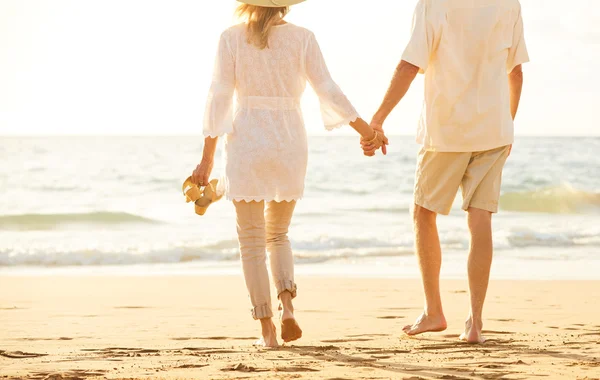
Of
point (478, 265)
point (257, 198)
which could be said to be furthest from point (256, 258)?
point (478, 265)

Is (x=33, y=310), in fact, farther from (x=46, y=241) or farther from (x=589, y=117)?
(x=589, y=117)

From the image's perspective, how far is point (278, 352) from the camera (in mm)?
4262

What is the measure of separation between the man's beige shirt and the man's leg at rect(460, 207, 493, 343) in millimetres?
328

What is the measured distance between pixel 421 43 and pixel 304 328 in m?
1.83

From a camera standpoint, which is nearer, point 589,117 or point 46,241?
point 46,241

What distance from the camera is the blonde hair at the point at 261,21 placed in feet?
14.4

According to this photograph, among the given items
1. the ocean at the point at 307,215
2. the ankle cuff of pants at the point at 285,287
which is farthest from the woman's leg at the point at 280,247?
the ocean at the point at 307,215

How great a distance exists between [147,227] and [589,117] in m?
18.0

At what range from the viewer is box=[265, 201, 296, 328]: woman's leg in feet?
14.9

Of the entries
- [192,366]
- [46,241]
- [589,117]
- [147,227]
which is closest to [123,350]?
[192,366]

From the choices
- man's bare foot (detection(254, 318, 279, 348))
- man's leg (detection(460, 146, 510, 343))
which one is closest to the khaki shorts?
man's leg (detection(460, 146, 510, 343))

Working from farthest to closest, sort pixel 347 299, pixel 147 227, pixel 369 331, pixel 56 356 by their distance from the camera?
1. pixel 147 227
2. pixel 347 299
3. pixel 369 331
4. pixel 56 356

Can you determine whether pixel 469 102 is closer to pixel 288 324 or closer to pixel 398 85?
pixel 398 85

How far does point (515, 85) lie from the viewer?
461 centimetres
